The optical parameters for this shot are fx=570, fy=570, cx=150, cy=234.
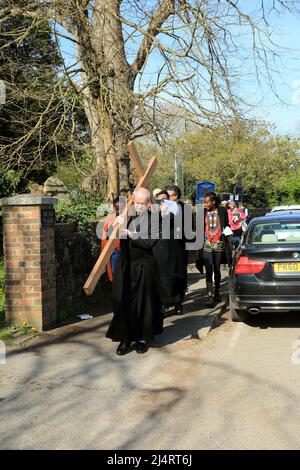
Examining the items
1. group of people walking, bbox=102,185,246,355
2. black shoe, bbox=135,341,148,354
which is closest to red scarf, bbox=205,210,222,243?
group of people walking, bbox=102,185,246,355

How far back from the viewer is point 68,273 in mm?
8672

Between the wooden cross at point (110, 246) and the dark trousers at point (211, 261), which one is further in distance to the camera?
the dark trousers at point (211, 261)

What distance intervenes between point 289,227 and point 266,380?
10.5 feet

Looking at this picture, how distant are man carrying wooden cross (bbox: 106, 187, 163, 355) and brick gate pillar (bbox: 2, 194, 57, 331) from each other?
1318 mm

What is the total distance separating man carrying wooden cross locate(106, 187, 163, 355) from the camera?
259 inches

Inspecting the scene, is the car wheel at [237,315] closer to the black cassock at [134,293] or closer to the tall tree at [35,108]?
the black cassock at [134,293]

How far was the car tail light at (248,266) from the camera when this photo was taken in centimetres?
777

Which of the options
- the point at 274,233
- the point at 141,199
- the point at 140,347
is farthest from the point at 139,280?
the point at 274,233

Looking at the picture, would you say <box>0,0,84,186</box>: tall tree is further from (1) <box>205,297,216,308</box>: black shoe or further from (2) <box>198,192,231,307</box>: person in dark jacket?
(1) <box>205,297,216,308</box>: black shoe

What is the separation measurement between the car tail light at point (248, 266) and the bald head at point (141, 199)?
6.83 feet

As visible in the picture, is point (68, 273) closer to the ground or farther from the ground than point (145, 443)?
farther from the ground

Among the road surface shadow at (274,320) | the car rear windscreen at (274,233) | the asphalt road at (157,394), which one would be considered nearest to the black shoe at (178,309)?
the road surface shadow at (274,320)

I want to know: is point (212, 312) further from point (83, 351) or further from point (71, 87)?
point (71, 87)

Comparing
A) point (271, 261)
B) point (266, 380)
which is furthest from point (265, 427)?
point (271, 261)
